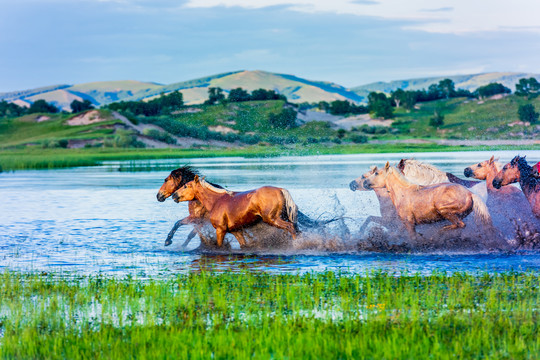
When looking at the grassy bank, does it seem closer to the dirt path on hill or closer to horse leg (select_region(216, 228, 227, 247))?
the dirt path on hill

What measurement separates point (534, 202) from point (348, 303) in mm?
6235

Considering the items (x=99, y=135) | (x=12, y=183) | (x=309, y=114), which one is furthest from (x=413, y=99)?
(x=12, y=183)

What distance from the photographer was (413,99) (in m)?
142

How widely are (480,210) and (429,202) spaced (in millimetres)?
955

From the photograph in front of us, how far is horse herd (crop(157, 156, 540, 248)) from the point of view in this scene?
13656mm

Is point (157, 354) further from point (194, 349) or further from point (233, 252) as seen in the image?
point (233, 252)

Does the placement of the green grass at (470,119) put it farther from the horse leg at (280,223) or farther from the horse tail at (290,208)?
the horse leg at (280,223)

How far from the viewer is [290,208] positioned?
1383 cm

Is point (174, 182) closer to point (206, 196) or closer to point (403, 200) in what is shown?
point (206, 196)

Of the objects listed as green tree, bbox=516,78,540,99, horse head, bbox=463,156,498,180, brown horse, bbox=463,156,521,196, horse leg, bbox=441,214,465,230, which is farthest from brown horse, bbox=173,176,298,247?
green tree, bbox=516,78,540,99

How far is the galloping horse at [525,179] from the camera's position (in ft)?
46.2

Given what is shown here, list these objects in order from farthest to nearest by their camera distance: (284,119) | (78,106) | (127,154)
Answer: (78,106) < (284,119) < (127,154)

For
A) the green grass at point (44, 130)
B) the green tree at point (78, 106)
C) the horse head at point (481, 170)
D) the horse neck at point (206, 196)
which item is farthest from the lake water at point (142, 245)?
the green tree at point (78, 106)

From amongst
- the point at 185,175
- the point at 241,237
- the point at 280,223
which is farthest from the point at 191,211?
the point at 280,223
